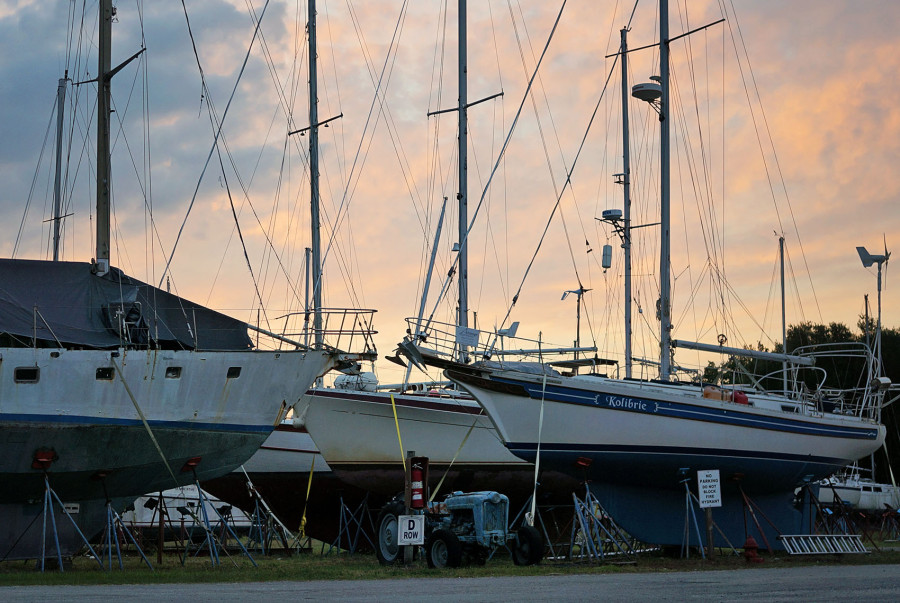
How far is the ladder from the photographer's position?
66.5ft

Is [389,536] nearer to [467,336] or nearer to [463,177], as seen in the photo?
[467,336]

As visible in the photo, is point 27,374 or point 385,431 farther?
point 385,431

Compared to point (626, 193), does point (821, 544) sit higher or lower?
lower

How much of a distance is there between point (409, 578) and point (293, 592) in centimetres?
315

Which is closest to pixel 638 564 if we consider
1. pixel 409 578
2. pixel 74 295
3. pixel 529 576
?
pixel 529 576

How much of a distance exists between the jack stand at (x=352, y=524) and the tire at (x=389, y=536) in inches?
217

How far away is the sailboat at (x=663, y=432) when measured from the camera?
19703 mm

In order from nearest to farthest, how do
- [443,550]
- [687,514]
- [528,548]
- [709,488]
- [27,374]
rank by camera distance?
[443,550] < [528,548] < [27,374] < [709,488] < [687,514]

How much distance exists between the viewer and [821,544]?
20516mm

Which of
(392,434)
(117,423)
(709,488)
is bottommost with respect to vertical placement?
(709,488)

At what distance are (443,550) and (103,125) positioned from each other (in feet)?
39.2

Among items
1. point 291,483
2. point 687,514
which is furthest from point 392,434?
point 687,514

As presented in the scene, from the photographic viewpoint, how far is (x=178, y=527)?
31.5m

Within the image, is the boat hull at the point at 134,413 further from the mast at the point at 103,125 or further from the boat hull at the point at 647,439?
the boat hull at the point at 647,439
